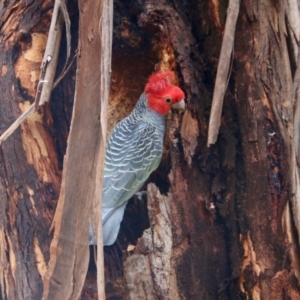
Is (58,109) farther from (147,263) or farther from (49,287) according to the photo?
(49,287)

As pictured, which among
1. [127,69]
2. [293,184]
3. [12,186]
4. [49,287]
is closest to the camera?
[49,287]

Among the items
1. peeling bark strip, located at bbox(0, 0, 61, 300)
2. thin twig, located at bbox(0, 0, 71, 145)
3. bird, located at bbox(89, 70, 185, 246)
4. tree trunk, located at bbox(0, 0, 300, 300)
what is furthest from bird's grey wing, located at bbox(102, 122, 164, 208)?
thin twig, located at bbox(0, 0, 71, 145)

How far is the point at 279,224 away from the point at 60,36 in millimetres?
886

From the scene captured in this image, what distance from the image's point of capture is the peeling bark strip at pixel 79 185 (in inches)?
41.8

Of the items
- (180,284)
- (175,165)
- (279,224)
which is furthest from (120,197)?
(279,224)

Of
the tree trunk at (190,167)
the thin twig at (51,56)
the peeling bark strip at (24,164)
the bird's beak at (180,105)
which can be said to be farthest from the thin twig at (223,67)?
the peeling bark strip at (24,164)

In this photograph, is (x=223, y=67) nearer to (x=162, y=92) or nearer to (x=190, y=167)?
(x=190, y=167)

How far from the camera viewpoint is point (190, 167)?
60.5 inches

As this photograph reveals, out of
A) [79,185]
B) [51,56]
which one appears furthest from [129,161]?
[79,185]

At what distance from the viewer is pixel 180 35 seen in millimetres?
1616

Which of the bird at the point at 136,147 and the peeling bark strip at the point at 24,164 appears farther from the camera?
the bird at the point at 136,147

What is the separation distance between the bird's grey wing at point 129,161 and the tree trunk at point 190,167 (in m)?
0.10

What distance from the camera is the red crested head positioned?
167 cm

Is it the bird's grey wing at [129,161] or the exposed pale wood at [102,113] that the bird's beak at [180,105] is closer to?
the bird's grey wing at [129,161]
